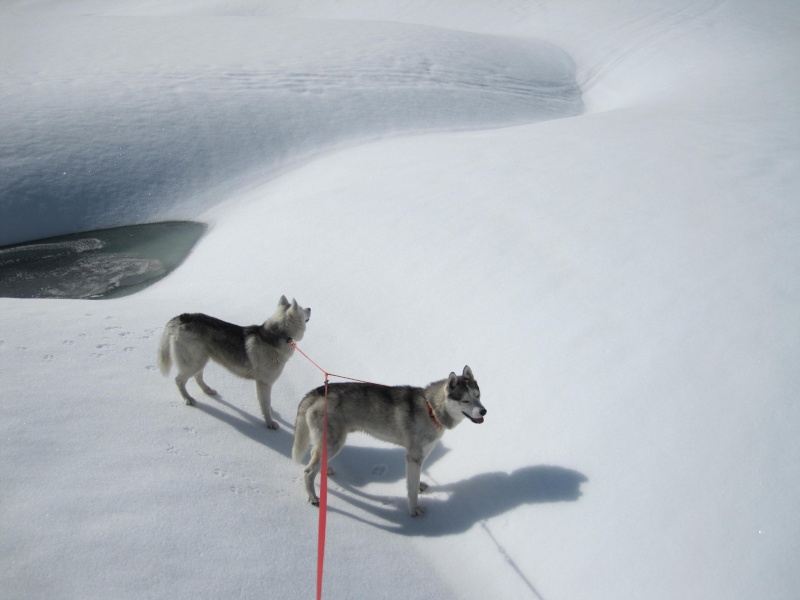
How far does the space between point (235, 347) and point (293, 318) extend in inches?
26.6

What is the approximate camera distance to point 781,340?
17.7 feet

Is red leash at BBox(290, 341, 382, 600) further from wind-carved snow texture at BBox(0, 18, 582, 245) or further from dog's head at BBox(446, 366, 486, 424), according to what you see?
wind-carved snow texture at BBox(0, 18, 582, 245)

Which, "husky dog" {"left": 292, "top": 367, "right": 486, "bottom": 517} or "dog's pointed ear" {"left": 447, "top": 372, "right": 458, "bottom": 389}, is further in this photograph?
"husky dog" {"left": 292, "top": 367, "right": 486, "bottom": 517}

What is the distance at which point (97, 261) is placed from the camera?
37.2ft

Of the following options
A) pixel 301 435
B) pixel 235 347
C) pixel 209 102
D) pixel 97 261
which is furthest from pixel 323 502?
pixel 209 102

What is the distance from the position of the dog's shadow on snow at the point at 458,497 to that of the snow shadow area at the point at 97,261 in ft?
21.2

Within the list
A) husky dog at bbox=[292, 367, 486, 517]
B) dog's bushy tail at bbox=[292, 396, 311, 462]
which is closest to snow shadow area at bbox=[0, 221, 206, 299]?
dog's bushy tail at bbox=[292, 396, 311, 462]

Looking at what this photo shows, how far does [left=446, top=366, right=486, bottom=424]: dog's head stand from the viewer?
482 centimetres

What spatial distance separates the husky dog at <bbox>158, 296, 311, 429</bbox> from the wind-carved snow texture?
8.45 meters

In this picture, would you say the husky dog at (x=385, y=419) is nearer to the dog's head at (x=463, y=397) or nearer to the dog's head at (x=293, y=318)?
the dog's head at (x=463, y=397)

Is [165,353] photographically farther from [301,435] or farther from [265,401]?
[301,435]

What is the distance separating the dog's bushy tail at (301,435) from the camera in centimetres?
516

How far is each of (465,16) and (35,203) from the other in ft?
71.4

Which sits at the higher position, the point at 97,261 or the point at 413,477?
the point at 413,477
